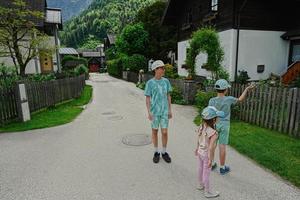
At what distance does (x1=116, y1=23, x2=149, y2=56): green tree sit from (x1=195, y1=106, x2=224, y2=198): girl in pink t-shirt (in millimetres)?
23234

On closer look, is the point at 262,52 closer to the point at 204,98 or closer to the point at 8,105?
the point at 204,98

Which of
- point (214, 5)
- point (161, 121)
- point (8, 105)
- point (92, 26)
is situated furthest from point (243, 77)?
point (92, 26)

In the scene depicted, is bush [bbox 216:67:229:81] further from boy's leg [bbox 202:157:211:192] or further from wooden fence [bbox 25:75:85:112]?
wooden fence [bbox 25:75:85:112]

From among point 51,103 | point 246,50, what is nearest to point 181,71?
point 246,50

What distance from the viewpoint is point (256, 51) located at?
1295 centimetres

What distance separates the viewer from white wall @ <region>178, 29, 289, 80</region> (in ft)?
41.3

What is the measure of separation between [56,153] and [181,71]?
15.9 metres

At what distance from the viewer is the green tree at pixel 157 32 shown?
1005 inches

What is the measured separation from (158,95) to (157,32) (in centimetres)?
2311

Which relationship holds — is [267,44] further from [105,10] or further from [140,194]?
[105,10]

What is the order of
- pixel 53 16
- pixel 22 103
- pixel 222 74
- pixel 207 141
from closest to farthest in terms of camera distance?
1. pixel 207 141
2. pixel 22 103
3. pixel 222 74
4. pixel 53 16

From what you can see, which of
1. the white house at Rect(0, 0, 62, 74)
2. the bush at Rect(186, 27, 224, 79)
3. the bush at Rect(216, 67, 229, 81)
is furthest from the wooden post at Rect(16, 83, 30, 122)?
the white house at Rect(0, 0, 62, 74)

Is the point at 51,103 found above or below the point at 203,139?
below

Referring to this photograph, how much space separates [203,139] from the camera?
335 cm
